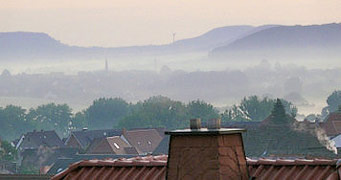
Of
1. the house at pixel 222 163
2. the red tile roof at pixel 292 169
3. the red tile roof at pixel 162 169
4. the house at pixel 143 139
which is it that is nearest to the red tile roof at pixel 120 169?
the red tile roof at pixel 162 169

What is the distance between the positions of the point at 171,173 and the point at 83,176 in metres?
3.77

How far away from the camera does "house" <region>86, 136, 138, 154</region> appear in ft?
481

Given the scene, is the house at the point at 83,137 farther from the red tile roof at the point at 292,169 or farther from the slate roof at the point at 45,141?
the red tile roof at the point at 292,169

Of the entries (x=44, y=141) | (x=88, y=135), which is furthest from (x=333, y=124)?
(x=44, y=141)

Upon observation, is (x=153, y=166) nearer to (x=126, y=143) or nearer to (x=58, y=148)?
(x=126, y=143)

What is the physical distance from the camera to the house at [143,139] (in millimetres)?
168500

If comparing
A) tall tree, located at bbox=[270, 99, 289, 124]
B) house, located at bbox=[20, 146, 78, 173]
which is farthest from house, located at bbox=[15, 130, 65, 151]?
tall tree, located at bbox=[270, 99, 289, 124]

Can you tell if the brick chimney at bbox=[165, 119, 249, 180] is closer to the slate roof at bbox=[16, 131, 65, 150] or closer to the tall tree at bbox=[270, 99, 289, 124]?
the tall tree at bbox=[270, 99, 289, 124]

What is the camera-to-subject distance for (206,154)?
57.7 ft

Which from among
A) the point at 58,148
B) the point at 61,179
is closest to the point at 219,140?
the point at 61,179

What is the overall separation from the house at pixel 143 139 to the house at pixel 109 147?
6277 mm

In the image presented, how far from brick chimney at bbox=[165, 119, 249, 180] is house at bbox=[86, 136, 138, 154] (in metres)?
126

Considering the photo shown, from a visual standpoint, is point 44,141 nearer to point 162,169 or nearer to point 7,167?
point 7,167

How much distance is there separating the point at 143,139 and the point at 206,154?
161 meters
